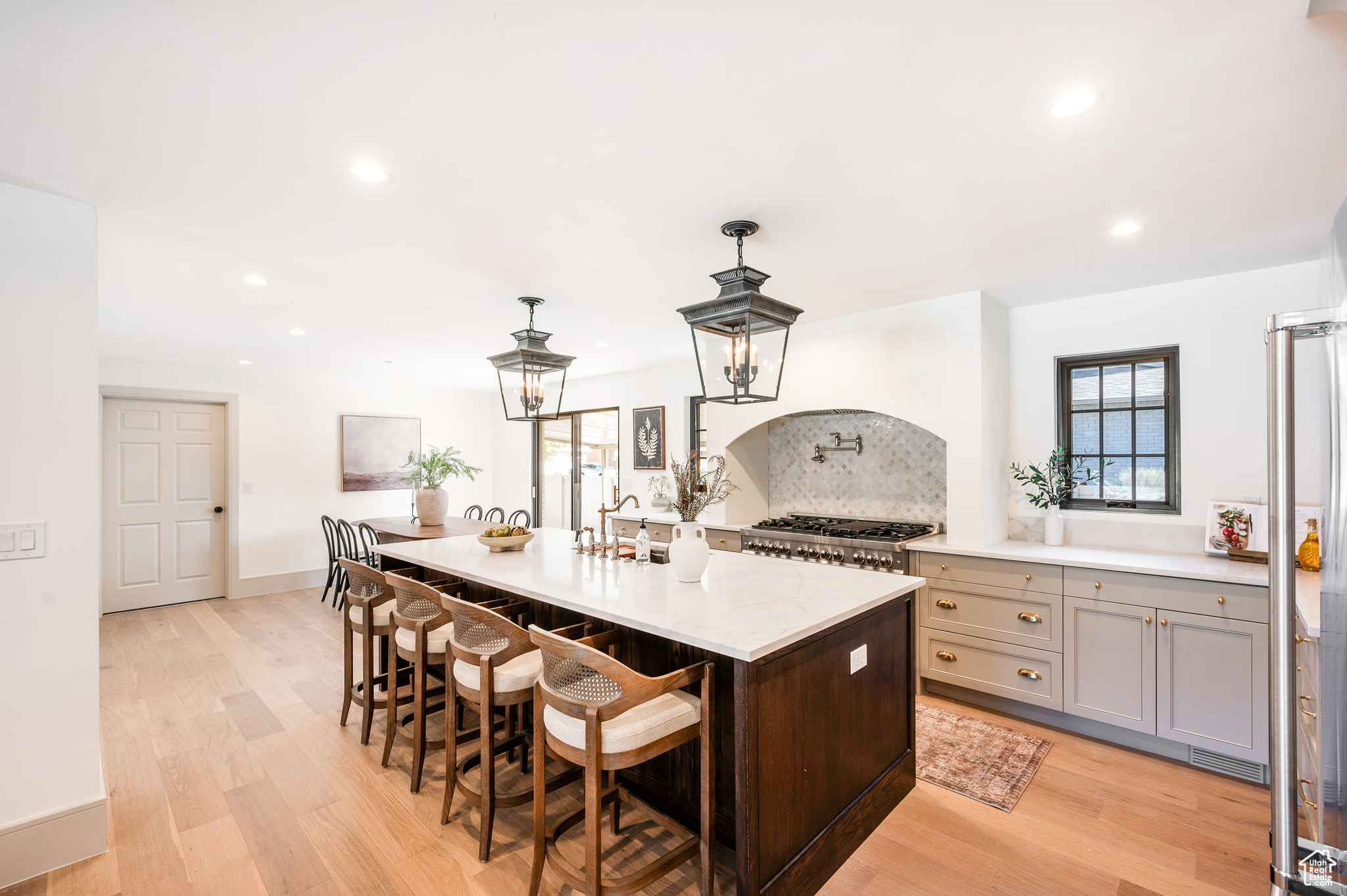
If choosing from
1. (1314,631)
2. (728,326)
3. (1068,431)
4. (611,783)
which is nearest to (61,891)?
(611,783)

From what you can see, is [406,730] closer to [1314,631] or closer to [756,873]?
[756,873]

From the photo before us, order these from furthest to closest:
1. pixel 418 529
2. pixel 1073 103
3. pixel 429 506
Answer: pixel 429 506 < pixel 418 529 < pixel 1073 103

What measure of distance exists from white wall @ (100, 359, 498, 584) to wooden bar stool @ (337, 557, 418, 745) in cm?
417

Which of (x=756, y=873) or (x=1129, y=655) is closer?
(x=756, y=873)

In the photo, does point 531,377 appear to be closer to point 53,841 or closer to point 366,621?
point 366,621

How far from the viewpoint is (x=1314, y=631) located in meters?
1.50

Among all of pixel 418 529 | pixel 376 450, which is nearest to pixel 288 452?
pixel 376 450

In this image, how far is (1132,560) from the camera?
309 centimetres

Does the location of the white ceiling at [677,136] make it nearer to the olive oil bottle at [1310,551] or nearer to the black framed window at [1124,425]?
the black framed window at [1124,425]

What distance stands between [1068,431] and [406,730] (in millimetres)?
4346

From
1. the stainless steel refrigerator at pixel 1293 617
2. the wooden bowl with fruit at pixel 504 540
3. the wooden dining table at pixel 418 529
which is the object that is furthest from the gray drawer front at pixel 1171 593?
the wooden dining table at pixel 418 529

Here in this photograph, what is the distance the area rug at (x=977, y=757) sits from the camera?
2.62m

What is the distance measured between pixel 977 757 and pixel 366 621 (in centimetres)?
314

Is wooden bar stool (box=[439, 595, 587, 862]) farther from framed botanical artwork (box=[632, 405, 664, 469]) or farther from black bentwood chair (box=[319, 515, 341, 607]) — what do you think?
black bentwood chair (box=[319, 515, 341, 607])
